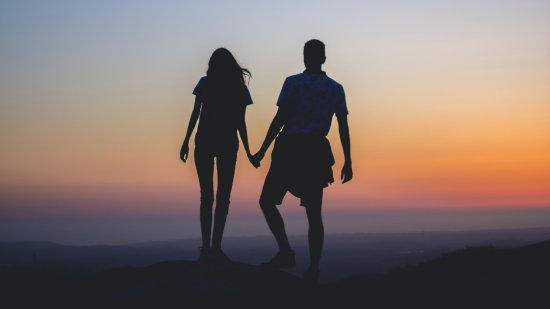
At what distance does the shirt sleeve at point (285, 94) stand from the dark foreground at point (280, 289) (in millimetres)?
2118

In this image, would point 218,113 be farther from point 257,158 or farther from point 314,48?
point 314,48

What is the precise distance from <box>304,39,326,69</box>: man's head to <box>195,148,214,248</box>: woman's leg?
1867mm

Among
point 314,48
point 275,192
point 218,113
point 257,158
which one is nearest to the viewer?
point 314,48

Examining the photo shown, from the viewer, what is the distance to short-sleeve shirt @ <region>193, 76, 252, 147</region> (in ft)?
29.3

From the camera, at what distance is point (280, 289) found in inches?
324

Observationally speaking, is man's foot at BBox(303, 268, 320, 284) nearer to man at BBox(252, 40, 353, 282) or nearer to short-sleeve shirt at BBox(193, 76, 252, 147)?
man at BBox(252, 40, 353, 282)

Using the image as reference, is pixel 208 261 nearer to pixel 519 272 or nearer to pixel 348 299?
pixel 348 299

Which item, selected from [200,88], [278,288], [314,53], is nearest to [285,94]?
[314,53]

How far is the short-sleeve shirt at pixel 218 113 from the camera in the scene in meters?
8.92

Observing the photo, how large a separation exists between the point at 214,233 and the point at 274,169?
4.34 feet

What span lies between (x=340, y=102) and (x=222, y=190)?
6.59 ft

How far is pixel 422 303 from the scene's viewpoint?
8.98 metres

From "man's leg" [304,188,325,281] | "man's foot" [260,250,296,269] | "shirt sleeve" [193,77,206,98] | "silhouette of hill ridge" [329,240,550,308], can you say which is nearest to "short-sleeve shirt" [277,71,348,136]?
"man's leg" [304,188,325,281]

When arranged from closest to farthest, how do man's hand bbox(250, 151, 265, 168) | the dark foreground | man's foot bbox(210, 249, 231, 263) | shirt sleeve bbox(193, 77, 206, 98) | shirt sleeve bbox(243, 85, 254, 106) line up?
the dark foreground → man's hand bbox(250, 151, 265, 168) → man's foot bbox(210, 249, 231, 263) → shirt sleeve bbox(193, 77, 206, 98) → shirt sleeve bbox(243, 85, 254, 106)
